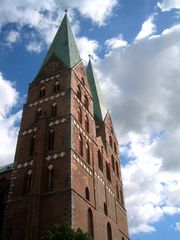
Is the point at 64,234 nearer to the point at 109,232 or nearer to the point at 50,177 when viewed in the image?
the point at 50,177

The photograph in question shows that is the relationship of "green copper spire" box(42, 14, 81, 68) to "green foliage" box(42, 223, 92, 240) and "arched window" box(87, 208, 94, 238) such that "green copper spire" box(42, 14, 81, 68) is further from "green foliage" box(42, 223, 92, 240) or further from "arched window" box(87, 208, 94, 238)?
"green foliage" box(42, 223, 92, 240)

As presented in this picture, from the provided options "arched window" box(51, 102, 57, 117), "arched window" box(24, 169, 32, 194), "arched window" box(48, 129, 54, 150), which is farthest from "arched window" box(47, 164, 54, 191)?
"arched window" box(51, 102, 57, 117)

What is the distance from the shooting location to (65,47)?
40375 mm

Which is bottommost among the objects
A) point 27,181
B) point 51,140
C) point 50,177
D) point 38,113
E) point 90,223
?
point 90,223

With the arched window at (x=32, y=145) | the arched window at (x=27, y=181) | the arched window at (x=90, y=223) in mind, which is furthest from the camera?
the arched window at (x=32, y=145)

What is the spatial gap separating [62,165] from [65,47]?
18469 millimetres

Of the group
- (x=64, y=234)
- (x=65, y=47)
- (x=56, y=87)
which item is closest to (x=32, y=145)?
(x=56, y=87)

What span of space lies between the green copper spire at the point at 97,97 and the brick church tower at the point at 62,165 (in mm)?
2717

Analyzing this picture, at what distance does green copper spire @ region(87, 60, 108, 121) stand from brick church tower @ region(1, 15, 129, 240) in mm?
2717

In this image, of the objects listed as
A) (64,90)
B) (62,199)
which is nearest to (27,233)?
(62,199)

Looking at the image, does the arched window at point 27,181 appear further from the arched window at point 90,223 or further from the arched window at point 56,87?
the arched window at point 56,87

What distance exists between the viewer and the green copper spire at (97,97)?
44531 mm

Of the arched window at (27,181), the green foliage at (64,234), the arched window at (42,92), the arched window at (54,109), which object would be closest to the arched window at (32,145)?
the arched window at (27,181)

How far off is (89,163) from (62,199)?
6.75 m
